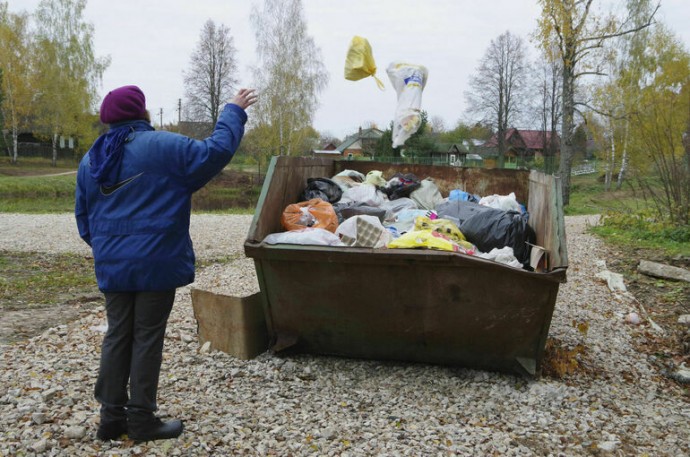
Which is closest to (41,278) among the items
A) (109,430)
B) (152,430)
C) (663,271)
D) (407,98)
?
(407,98)

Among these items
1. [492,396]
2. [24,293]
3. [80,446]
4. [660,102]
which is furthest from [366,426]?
[660,102]

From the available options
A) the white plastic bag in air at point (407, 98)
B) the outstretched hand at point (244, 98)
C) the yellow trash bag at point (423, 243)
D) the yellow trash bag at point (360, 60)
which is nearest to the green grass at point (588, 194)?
the white plastic bag in air at point (407, 98)

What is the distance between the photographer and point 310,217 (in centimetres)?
463

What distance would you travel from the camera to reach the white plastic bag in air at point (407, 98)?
626cm

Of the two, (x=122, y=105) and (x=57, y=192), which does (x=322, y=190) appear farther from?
(x=57, y=192)

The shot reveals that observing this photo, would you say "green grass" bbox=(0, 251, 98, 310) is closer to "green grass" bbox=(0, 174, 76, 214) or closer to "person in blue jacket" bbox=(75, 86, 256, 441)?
"person in blue jacket" bbox=(75, 86, 256, 441)

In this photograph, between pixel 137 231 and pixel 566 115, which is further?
pixel 566 115

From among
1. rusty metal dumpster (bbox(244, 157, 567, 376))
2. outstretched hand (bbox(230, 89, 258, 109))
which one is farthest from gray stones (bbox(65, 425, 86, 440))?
outstretched hand (bbox(230, 89, 258, 109))

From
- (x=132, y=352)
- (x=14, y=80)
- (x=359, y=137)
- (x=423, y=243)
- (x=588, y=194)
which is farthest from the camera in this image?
(x=359, y=137)

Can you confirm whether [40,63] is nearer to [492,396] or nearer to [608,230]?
[608,230]

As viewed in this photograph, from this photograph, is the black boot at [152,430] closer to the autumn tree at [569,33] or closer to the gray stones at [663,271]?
the gray stones at [663,271]

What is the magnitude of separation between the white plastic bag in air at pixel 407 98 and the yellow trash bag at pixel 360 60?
0.35 m

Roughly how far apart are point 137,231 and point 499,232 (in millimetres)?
2685

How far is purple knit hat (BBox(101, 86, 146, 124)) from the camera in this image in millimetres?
2902
